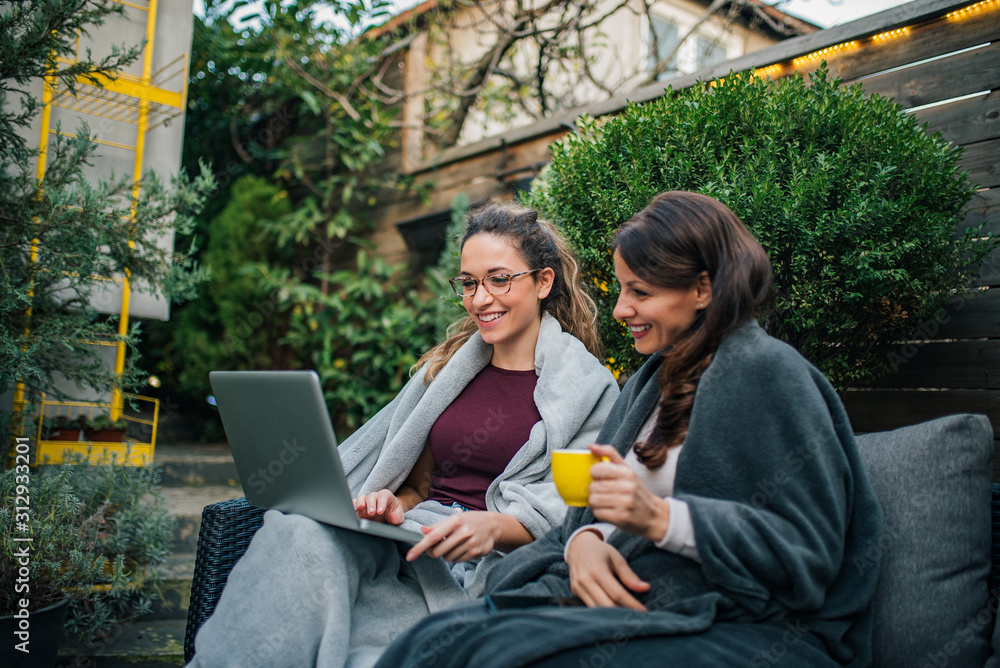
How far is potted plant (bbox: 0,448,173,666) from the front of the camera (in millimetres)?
1945

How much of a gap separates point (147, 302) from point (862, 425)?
346 cm

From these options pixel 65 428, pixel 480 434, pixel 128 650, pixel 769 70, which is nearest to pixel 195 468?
pixel 65 428

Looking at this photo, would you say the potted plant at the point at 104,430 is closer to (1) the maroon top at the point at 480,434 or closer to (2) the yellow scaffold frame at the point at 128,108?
(2) the yellow scaffold frame at the point at 128,108

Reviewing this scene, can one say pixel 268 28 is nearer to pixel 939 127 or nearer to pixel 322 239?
pixel 322 239

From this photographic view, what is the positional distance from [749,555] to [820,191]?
119 cm

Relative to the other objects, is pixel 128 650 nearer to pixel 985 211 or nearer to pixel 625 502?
pixel 625 502

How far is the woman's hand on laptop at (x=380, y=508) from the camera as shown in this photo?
1746mm

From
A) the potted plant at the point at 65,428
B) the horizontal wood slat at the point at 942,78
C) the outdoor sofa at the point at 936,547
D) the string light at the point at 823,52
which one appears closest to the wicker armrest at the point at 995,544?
the outdoor sofa at the point at 936,547

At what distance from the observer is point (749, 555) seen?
1.15 metres

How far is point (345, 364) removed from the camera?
5285 millimetres

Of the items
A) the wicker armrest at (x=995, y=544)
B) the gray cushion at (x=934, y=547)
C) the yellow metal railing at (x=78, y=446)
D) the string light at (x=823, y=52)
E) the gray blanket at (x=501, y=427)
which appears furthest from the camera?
the yellow metal railing at (x=78, y=446)

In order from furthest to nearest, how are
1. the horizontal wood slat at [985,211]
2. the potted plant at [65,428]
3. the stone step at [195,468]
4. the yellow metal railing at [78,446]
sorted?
the stone step at [195,468], the potted plant at [65,428], the yellow metal railing at [78,446], the horizontal wood slat at [985,211]

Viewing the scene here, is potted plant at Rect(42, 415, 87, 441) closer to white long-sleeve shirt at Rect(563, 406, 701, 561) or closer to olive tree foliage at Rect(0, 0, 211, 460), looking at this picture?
olive tree foliage at Rect(0, 0, 211, 460)

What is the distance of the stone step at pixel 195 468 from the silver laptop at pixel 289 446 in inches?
106
